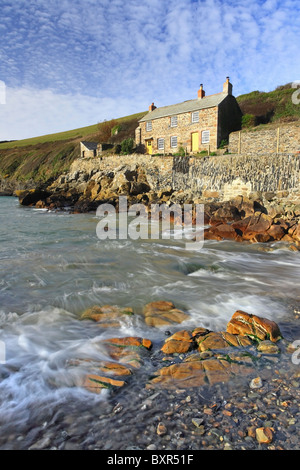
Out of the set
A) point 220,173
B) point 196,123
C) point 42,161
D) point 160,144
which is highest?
point 42,161

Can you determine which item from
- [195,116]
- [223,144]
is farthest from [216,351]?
[195,116]

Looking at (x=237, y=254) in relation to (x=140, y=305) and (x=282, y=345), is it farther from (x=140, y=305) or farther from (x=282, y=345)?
(x=282, y=345)

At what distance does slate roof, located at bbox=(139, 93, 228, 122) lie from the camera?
29.7 metres

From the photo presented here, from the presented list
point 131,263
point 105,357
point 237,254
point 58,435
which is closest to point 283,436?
point 58,435

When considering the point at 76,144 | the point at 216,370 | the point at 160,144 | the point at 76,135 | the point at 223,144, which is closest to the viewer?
the point at 216,370

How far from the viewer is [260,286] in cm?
808

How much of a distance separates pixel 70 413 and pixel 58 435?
0.33 metres

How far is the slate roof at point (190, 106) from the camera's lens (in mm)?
29719

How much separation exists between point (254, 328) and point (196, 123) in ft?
94.4

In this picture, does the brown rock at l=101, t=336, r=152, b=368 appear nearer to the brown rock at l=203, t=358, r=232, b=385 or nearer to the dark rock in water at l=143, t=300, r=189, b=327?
the dark rock in water at l=143, t=300, r=189, b=327

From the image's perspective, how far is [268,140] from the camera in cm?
2458

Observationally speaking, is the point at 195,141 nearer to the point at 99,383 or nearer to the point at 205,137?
the point at 205,137

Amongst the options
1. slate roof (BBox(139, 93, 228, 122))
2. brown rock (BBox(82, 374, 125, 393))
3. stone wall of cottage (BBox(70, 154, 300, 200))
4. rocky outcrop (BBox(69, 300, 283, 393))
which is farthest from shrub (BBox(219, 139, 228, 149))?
brown rock (BBox(82, 374, 125, 393))

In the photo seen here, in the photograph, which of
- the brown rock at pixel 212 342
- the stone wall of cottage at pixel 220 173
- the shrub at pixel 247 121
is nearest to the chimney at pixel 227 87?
the shrub at pixel 247 121
